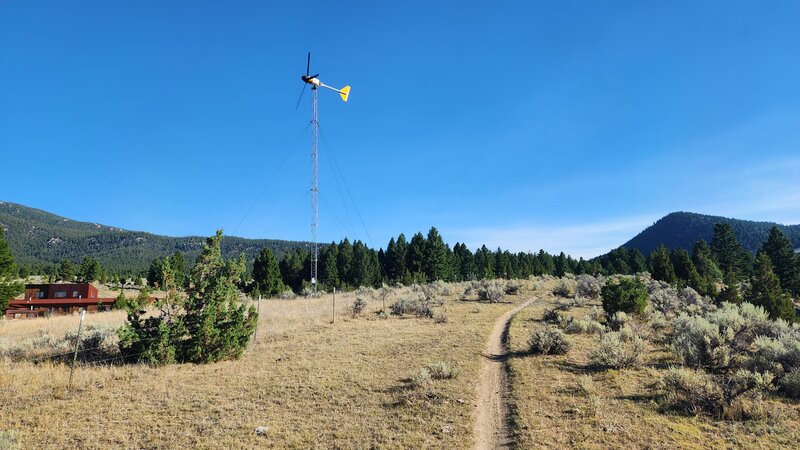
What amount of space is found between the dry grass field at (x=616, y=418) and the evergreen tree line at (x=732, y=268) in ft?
92.0

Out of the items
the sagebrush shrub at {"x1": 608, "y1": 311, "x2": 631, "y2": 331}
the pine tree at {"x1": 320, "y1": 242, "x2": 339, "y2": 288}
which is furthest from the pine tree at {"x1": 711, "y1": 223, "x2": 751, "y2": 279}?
the sagebrush shrub at {"x1": 608, "y1": 311, "x2": 631, "y2": 331}

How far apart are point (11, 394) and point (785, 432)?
19.4 m

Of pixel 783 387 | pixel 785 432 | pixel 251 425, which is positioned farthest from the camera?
pixel 783 387

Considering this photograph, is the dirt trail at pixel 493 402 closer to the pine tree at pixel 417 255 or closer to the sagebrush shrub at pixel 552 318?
the sagebrush shrub at pixel 552 318

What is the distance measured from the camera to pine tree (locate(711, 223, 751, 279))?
81.9 m

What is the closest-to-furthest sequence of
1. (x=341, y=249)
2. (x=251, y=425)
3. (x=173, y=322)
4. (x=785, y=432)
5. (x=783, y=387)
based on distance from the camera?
(x=785, y=432) → (x=251, y=425) → (x=783, y=387) → (x=173, y=322) → (x=341, y=249)

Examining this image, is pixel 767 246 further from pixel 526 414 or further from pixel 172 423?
pixel 172 423

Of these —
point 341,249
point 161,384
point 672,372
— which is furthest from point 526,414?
point 341,249

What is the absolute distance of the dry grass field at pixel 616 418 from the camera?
8609 mm

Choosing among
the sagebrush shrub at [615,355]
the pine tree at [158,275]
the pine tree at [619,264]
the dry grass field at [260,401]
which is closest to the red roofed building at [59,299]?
the pine tree at [158,275]

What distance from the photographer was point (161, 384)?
12.6m

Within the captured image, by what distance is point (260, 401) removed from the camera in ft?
37.8

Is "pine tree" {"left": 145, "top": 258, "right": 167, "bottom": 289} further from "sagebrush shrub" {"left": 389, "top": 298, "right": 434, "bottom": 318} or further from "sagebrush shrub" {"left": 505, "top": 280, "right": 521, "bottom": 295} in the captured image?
"sagebrush shrub" {"left": 505, "top": 280, "right": 521, "bottom": 295}

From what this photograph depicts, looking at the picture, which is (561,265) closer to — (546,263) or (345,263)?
(546,263)
